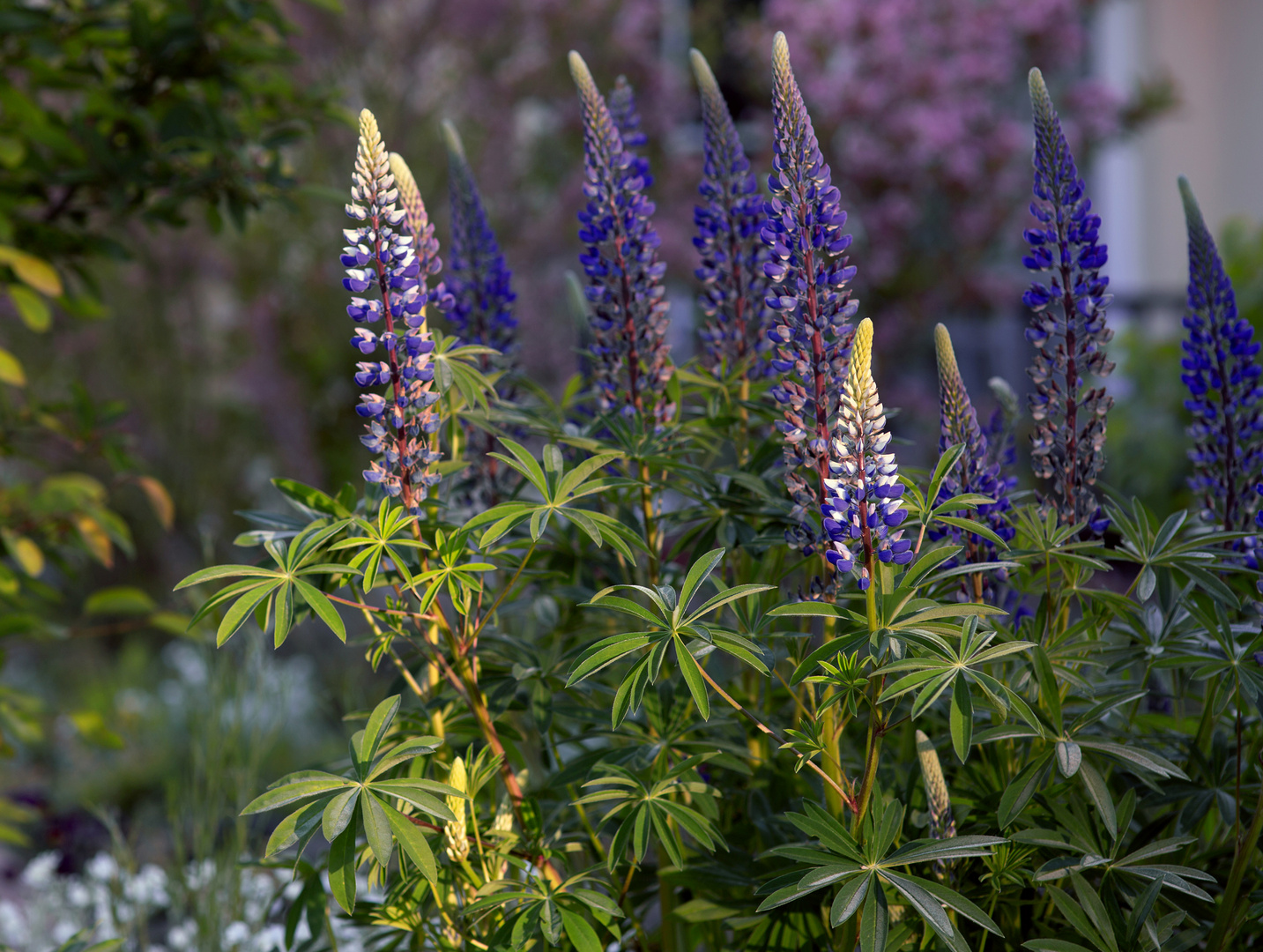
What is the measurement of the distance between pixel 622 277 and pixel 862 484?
1.85 feet

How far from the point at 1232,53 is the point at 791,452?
795cm

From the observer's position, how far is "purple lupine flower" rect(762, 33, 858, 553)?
3.85ft

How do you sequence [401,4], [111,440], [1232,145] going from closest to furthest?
[111,440], [401,4], [1232,145]

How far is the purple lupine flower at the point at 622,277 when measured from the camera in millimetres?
1488

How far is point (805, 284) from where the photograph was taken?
3.87 ft

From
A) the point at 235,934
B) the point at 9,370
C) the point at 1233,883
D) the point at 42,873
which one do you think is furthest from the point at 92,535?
the point at 1233,883

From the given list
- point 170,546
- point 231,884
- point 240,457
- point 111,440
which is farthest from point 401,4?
point 231,884

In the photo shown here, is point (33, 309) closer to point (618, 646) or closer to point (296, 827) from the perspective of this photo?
point (296, 827)

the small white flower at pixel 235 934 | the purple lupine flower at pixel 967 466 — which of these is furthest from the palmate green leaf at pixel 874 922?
the small white flower at pixel 235 934

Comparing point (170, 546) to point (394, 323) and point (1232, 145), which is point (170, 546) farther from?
point (1232, 145)

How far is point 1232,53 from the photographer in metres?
7.21

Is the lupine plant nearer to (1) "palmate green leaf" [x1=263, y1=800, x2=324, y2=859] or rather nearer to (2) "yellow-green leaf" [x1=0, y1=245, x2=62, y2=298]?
(1) "palmate green leaf" [x1=263, y1=800, x2=324, y2=859]

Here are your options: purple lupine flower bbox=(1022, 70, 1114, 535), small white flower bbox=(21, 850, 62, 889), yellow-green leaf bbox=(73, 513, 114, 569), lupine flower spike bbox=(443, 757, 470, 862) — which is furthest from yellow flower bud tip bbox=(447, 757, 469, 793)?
small white flower bbox=(21, 850, 62, 889)

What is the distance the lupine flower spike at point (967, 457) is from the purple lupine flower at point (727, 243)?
13.6 inches
